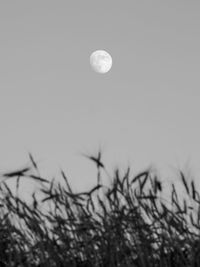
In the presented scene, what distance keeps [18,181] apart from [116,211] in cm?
62

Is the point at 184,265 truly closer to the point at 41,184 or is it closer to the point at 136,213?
the point at 136,213

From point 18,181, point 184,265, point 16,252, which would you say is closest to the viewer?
point 184,265

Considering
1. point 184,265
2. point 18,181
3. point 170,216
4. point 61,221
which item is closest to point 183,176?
point 170,216

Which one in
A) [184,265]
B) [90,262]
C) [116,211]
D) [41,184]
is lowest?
[184,265]

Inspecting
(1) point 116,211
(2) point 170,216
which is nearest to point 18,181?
(1) point 116,211

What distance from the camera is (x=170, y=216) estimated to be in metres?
3.37

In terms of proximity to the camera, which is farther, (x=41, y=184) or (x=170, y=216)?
(x=41, y=184)

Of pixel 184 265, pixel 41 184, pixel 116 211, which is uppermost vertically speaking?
pixel 41 184

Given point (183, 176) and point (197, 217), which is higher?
point (183, 176)

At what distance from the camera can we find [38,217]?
136 inches

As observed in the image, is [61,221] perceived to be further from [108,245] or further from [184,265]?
[184,265]

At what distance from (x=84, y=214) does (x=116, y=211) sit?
21cm

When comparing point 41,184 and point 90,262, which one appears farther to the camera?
point 41,184

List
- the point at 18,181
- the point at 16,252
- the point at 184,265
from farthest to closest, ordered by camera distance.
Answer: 1. the point at 18,181
2. the point at 16,252
3. the point at 184,265
